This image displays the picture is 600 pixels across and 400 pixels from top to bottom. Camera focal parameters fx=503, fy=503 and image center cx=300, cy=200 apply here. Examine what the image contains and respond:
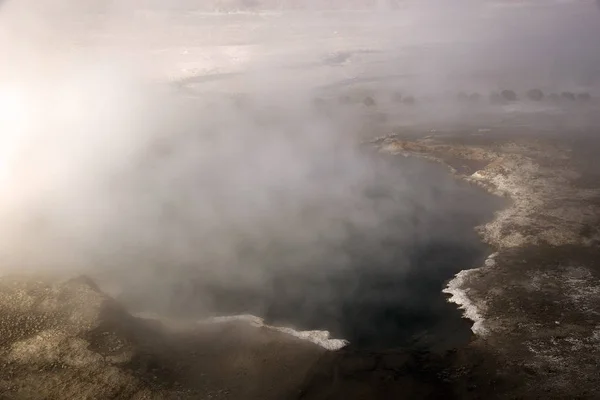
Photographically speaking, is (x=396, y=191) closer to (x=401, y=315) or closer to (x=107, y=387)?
(x=401, y=315)

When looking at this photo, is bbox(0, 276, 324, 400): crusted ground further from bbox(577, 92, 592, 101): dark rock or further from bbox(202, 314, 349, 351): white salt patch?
bbox(577, 92, 592, 101): dark rock

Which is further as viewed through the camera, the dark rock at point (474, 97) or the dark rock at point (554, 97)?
the dark rock at point (474, 97)

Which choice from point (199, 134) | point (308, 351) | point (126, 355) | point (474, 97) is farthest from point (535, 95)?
point (126, 355)

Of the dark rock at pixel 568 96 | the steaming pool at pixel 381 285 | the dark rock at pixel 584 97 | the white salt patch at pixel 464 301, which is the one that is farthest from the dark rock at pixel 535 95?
the white salt patch at pixel 464 301

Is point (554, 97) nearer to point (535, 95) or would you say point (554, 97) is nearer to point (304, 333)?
point (535, 95)

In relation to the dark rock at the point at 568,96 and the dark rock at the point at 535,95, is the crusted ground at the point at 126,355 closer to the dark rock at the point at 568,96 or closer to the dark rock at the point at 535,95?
the dark rock at the point at 535,95

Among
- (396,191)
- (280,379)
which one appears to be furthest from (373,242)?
(280,379)
